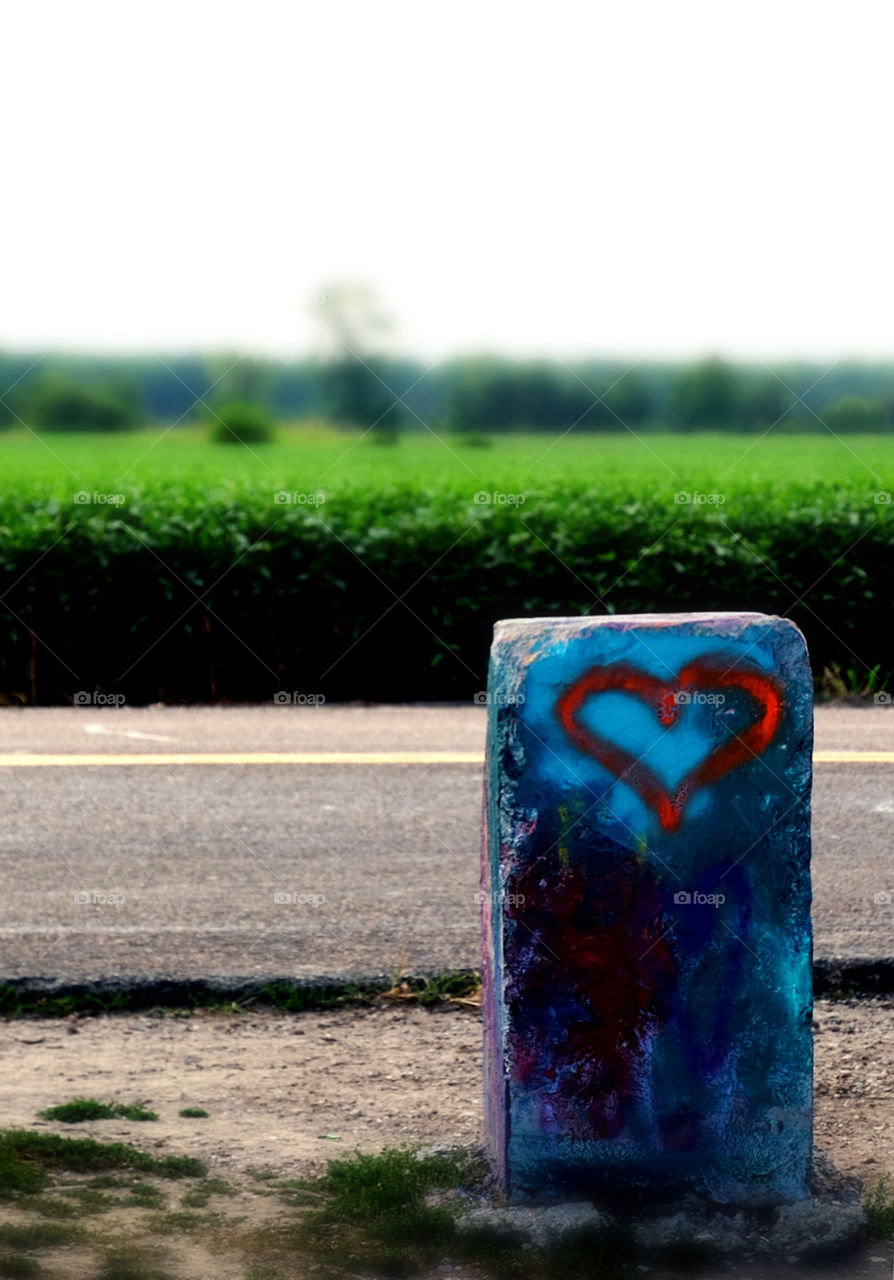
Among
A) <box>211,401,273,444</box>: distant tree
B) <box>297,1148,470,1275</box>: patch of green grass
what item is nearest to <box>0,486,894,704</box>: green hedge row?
<box>297,1148,470,1275</box>: patch of green grass

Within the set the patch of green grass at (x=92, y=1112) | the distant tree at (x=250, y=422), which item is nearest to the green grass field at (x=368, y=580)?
the patch of green grass at (x=92, y=1112)

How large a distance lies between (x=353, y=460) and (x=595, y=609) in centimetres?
587

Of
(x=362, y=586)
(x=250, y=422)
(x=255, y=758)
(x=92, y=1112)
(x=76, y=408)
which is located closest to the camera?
(x=92, y=1112)

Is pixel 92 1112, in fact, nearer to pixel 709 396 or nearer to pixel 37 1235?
pixel 37 1235

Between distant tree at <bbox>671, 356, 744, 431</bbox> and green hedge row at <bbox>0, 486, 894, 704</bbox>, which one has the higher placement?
distant tree at <bbox>671, 356, 744, 431</bbox>

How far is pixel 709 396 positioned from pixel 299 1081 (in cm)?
3490

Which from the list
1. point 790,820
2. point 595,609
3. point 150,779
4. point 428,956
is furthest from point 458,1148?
point 595,609

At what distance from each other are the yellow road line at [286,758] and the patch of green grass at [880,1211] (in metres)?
4.70

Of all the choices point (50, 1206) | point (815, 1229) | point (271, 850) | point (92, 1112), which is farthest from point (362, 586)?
point (815, 1229)

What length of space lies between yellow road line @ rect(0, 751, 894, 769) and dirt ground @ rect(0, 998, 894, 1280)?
346cm

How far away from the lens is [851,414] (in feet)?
62.3

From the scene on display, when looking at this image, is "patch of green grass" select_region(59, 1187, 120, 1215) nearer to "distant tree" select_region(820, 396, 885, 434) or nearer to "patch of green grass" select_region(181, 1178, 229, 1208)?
"patch of green grass" select_region(181, 1178, 229, 1208)

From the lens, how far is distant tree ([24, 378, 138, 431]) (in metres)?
25.7

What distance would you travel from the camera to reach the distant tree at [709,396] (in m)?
37.4
